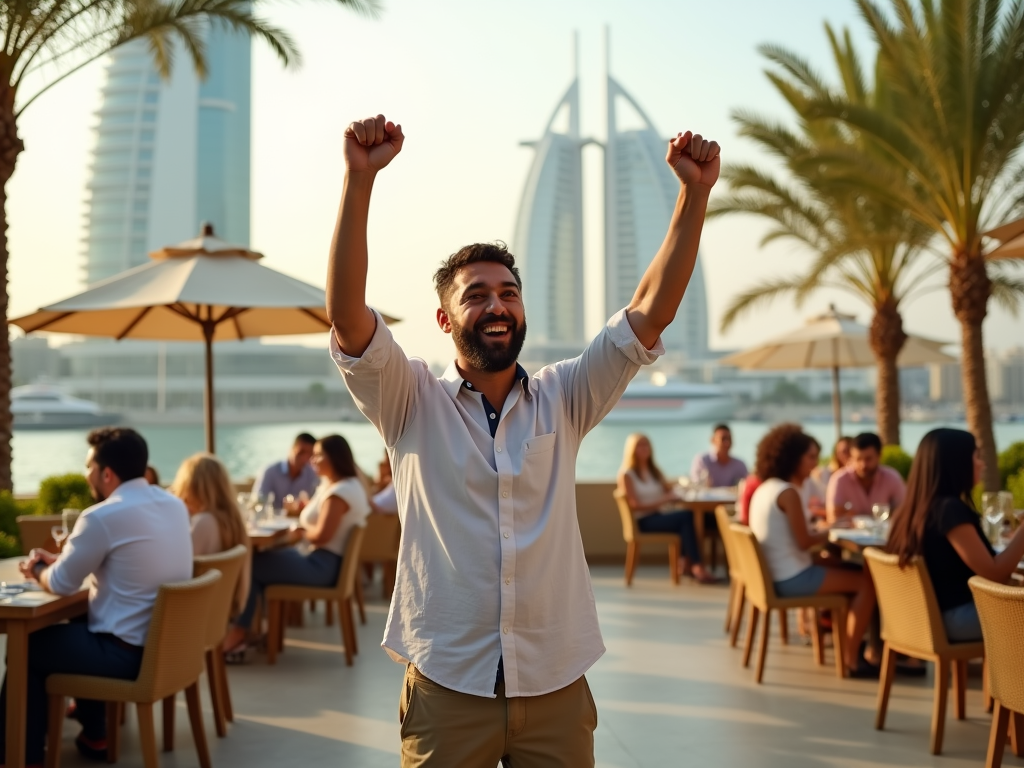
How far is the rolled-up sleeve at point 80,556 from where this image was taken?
364 centimetres

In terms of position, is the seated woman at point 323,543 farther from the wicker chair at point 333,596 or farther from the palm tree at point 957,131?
the palm tree at point 957,131

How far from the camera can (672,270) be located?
1877 millimetres

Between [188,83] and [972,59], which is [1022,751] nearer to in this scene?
[972,59]

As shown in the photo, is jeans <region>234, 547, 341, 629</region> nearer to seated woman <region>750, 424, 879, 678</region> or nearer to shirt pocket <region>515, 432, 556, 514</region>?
seated woman <region>750, 424, 879, 678</region>

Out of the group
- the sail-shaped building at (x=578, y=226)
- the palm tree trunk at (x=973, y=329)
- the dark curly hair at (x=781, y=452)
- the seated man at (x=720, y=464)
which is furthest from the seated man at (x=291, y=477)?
the sail-shaped building at (x=578, y=226)

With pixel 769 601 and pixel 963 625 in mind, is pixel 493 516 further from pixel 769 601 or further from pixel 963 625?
pixel 769 601

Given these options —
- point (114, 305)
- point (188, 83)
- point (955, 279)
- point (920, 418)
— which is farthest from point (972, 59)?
point (188, 83)

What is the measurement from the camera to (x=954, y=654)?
4.23 m

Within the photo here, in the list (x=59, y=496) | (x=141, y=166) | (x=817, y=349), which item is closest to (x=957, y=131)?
(x=817, y=349)

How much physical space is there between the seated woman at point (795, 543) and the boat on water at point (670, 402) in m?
56.0

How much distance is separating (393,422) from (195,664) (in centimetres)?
253

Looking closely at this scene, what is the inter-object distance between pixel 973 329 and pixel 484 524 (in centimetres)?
995

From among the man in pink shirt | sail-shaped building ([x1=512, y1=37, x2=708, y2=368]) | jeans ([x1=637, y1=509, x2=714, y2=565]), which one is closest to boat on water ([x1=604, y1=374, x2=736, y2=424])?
sail-shaped building ([x1=512, y1=37, x2=708, y2=368])

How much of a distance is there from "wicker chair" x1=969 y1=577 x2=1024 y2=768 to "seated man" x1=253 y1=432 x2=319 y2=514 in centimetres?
533
